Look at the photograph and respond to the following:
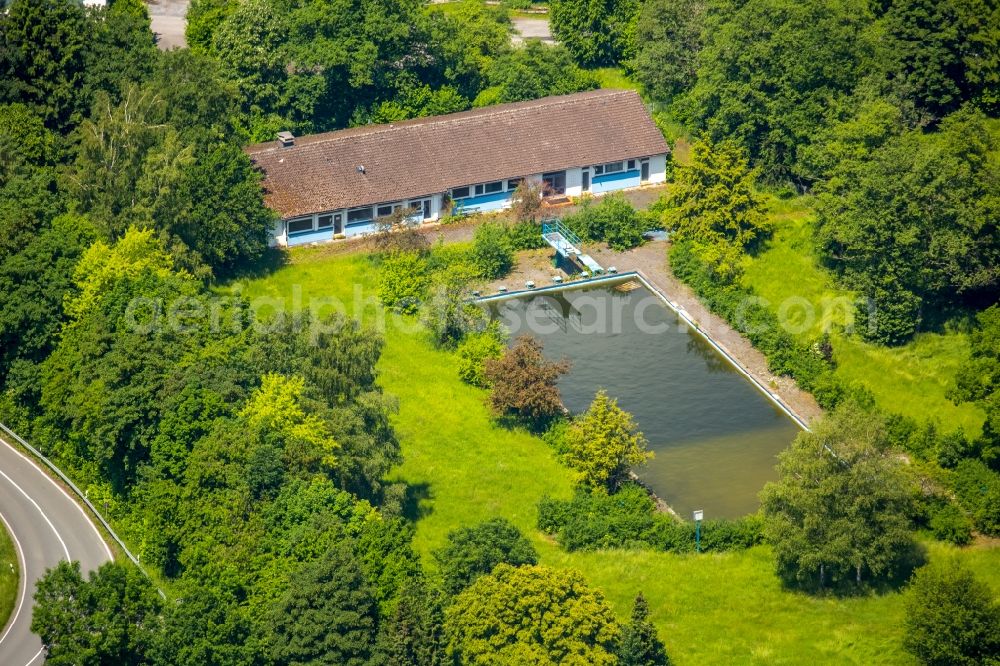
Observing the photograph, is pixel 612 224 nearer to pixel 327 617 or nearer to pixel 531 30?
pixel 531 30

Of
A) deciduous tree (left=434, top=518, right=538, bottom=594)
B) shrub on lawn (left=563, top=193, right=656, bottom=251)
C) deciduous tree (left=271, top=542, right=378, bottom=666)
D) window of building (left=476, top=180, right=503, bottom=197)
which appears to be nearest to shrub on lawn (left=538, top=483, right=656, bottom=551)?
deciduous tree (left=434, top=518, right=538, bottom=594)

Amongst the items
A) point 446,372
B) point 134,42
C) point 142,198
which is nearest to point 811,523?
point 446,372

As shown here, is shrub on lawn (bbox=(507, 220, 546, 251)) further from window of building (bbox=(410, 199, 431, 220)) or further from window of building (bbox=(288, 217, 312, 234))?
window of building (bbox=(288, 217, 312, 234))

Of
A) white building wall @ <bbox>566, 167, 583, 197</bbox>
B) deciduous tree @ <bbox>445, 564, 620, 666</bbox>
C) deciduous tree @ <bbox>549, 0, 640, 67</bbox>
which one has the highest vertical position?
deciduous tree @ <bbox>549, 0, 640, 67</bbox>

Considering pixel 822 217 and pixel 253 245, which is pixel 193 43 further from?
pixel 822 217

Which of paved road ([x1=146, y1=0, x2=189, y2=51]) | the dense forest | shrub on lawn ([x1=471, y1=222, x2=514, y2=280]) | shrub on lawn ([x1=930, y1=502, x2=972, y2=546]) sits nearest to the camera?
the dense forest

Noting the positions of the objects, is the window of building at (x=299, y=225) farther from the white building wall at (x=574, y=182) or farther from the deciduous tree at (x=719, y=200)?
the deciduous tree at (x=719, y=200)
